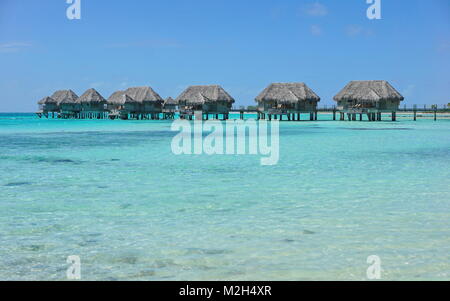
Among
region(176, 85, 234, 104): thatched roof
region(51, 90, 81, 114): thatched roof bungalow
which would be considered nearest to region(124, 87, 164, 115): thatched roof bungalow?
region(176, 85, 234, 104): thatched roof

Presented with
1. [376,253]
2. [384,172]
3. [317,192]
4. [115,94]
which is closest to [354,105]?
[115,94]

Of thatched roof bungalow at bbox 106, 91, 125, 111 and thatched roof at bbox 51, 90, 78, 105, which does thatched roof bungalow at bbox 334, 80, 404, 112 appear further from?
thatched roof at bbox 51, 90, 78, 105

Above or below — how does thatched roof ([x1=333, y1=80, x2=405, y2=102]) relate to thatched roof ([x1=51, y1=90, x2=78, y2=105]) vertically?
below

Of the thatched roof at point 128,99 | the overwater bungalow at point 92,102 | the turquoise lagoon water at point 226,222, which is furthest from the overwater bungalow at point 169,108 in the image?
the turquoise lagoon water at point 226,222

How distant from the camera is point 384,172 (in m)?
10.9

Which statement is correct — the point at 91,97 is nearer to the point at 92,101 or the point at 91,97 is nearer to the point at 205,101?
the point at 92,101

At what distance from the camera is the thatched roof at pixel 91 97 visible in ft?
206

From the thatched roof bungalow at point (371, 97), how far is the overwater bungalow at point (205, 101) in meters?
10.5

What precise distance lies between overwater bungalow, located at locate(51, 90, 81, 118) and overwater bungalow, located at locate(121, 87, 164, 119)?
37.8 feet

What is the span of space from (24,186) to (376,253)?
6.48 metres

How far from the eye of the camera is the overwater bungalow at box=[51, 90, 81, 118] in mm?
68062

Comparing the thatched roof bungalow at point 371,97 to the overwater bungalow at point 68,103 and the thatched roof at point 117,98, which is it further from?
the overwater bungalow at point 68,103

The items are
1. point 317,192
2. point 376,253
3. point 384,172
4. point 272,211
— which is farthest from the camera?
point 384,172
